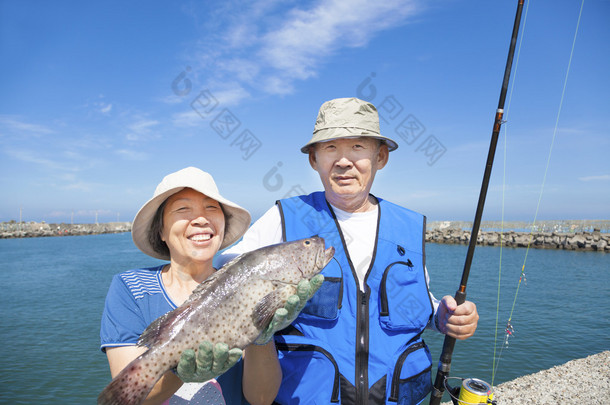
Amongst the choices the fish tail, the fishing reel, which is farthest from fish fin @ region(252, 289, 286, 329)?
the fishing reel

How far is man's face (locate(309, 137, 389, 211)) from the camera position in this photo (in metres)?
3.48

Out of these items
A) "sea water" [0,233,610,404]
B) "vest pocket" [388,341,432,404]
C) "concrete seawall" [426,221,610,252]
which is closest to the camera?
"vest pocket" [388,341,432,404]

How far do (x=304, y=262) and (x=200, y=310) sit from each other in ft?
2.88

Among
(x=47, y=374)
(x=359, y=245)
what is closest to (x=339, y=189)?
(x=359, y=245)

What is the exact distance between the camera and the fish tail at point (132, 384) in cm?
217

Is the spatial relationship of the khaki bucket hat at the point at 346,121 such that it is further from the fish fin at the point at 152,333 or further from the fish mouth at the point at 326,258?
the fish fin at the point at 152,333

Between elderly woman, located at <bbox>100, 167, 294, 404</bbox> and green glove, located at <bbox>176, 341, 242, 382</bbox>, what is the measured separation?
19 cm

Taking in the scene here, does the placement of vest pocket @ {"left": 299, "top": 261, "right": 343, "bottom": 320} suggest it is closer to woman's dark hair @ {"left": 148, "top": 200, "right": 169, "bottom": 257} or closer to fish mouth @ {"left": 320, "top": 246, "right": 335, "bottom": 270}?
fish mouth @ {"left": 320, "top": 246, "right": 335, "bottom": 270}

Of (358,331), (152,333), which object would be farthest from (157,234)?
(358,331)

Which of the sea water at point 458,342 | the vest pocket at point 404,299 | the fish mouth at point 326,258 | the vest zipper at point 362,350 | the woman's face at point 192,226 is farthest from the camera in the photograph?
the sea water at point 458,342

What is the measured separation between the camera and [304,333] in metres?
3.24

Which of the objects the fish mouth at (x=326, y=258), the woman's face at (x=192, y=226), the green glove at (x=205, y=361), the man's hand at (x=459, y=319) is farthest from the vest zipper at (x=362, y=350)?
the woman's face at (x=192, y=226)

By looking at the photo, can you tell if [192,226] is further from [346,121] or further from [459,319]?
[459,319]

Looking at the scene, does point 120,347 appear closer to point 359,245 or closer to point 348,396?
point 348,396
